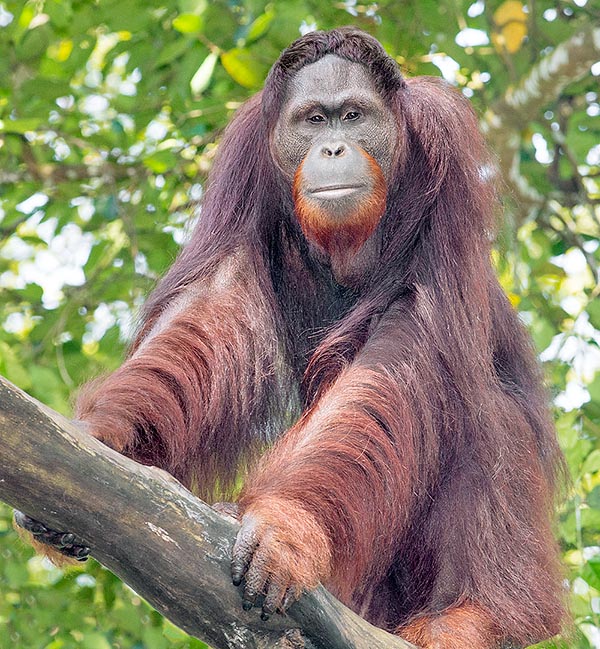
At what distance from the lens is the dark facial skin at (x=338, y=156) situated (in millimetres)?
→ 3068

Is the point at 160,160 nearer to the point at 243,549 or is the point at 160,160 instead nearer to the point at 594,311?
the point at 594,311

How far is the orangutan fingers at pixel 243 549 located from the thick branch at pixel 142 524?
0.05 ft

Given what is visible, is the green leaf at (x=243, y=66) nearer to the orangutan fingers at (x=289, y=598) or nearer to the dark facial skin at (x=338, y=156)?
the dark facial skin at (x=338, y=156)

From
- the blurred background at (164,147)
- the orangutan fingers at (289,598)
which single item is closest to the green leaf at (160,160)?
the blurred background at (164,147)

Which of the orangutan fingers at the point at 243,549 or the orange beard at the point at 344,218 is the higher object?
the orange beard at the point at 344,218

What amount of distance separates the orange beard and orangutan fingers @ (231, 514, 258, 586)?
3.53 feet

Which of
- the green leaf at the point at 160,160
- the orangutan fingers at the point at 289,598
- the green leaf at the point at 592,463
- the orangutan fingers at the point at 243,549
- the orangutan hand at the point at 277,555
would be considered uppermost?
the orangutan fingers at the point at 243,549

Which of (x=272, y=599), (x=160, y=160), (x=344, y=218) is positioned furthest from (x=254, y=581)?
(x=160, y=160)

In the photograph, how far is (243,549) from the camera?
2199 millimetres

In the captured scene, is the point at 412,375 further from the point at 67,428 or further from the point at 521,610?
the point at 67,428

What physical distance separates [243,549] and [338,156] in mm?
1296

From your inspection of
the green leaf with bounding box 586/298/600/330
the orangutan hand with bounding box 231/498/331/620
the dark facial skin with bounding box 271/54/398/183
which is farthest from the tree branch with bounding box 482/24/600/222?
the orangutan hand with bounding box 231/498/331/620

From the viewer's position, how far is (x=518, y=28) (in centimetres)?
513

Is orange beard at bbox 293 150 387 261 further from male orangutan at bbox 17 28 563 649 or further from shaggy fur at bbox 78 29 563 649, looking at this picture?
shaggy fur at bbox 78 29 563 649
